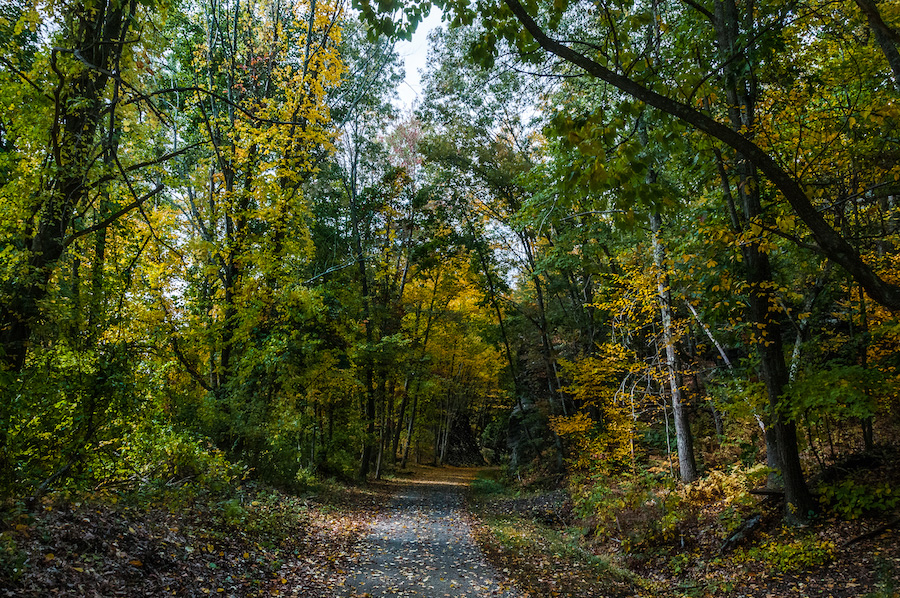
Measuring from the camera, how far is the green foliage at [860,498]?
239 inches

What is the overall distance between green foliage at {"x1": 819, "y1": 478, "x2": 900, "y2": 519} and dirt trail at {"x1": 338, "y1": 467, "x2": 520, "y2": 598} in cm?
446

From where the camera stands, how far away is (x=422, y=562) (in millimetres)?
7289

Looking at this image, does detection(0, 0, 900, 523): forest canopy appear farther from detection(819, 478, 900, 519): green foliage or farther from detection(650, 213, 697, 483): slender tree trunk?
detection(819, 478, 900, 519): green foliage

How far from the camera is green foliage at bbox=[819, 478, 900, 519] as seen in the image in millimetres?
6070

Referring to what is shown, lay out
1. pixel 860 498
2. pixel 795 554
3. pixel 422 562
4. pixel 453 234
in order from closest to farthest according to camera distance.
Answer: pixel 795 554, pixel 860 498, pixel 422 562, pixel 453 234

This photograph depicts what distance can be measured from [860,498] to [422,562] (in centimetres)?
605

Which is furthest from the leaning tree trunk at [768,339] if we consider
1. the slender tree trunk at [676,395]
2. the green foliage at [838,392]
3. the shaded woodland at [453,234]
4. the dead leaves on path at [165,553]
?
the dead leaves on path at [165,553]

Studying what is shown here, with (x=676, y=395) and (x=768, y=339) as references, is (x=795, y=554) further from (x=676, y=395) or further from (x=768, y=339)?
(x=676, y=395)

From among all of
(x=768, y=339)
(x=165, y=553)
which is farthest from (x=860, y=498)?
(x=165, y=553)

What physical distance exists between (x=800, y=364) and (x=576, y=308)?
995 centimetres

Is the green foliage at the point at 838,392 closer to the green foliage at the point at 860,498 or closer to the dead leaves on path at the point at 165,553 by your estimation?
the green foliage at the point at 860,498

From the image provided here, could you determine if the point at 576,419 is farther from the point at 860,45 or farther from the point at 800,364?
the point at 860,45

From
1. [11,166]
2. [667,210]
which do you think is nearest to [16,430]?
[11,166]

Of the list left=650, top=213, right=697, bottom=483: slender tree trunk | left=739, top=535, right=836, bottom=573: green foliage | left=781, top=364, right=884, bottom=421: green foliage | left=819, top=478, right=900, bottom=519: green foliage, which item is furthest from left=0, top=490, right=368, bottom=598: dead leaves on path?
left=650, top=213, right=697, bottom=483: slender tree trunk
